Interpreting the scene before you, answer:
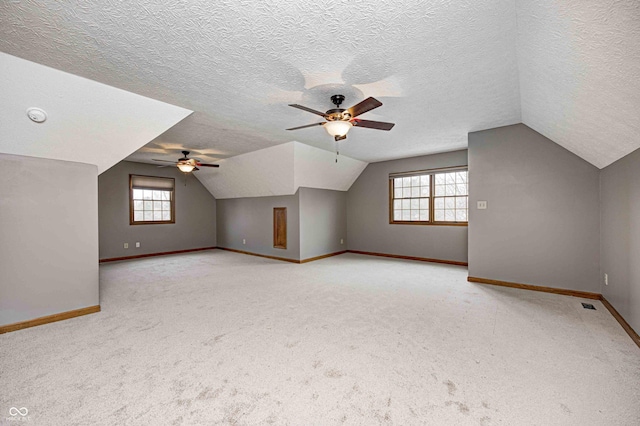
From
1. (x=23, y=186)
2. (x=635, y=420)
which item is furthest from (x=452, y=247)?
(x=23, y=186)

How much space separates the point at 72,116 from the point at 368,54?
2970 millimetres

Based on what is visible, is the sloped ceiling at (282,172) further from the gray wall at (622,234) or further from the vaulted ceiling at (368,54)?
the gray wall at (622,234)

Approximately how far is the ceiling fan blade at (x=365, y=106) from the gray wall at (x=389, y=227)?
3.87 meters

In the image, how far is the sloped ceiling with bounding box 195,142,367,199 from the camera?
17.4 feet

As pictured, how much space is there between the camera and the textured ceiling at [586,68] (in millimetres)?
1366

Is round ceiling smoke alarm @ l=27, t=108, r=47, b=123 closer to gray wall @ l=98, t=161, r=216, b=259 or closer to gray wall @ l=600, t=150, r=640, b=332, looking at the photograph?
gray wall @ l=98, t=161, r=216, b=259

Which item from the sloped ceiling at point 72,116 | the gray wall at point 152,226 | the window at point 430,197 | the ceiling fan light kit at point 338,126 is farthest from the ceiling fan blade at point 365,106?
the gray wall at point 152,226

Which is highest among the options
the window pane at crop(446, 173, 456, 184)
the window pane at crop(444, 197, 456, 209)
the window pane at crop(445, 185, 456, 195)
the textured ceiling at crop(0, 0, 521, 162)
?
the textured ceiling at crop(0, 0, 521, 162)

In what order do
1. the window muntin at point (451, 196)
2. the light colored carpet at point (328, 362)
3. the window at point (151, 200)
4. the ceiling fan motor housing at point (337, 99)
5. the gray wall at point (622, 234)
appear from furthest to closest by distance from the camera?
the window at point (151, 200)
the window muntin at point (451, 196)
the ceiling fan motor housing at point (337, 99)
the gray wall at point (622, 234)
the light colored carpet at point (328, 362)

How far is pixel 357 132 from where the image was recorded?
4.21 meters

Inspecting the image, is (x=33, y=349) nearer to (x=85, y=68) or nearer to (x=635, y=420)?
(x=85, y=68)

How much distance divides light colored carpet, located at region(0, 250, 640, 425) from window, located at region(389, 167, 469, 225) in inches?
90.4

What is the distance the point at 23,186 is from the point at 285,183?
12.9 feet

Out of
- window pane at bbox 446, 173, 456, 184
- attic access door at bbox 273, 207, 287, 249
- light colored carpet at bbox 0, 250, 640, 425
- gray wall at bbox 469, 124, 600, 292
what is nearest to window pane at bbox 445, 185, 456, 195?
window pane at bbox 446, 173, 456, 184
